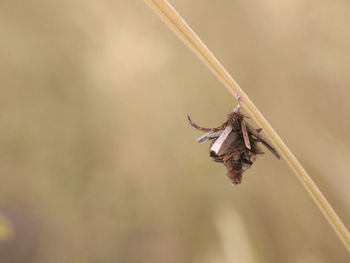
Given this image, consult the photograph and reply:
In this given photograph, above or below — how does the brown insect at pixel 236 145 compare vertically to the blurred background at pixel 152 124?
below

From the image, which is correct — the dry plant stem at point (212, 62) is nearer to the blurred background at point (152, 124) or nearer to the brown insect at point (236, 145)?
Answer: the brown insect at point (236, 145)

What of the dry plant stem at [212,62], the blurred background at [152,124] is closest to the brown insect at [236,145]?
the dry plant stem at [212,62]

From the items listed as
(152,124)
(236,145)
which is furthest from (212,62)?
(152,124)

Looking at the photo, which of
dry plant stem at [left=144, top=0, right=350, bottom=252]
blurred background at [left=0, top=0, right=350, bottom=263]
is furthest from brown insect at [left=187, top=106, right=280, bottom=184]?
blurred background at [left=0, top=0, right=350, bottom=263]

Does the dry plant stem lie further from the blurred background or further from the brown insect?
the blurred background

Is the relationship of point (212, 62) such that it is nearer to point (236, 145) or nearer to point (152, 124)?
point (236, 145)

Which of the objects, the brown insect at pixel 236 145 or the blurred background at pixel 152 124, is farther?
the blurred background at pixel 152 124

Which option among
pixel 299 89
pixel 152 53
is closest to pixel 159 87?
pixel 152 53

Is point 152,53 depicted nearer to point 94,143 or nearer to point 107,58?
point 107,58

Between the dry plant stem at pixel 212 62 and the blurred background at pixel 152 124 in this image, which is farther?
the blurred background at pixel 152 124
